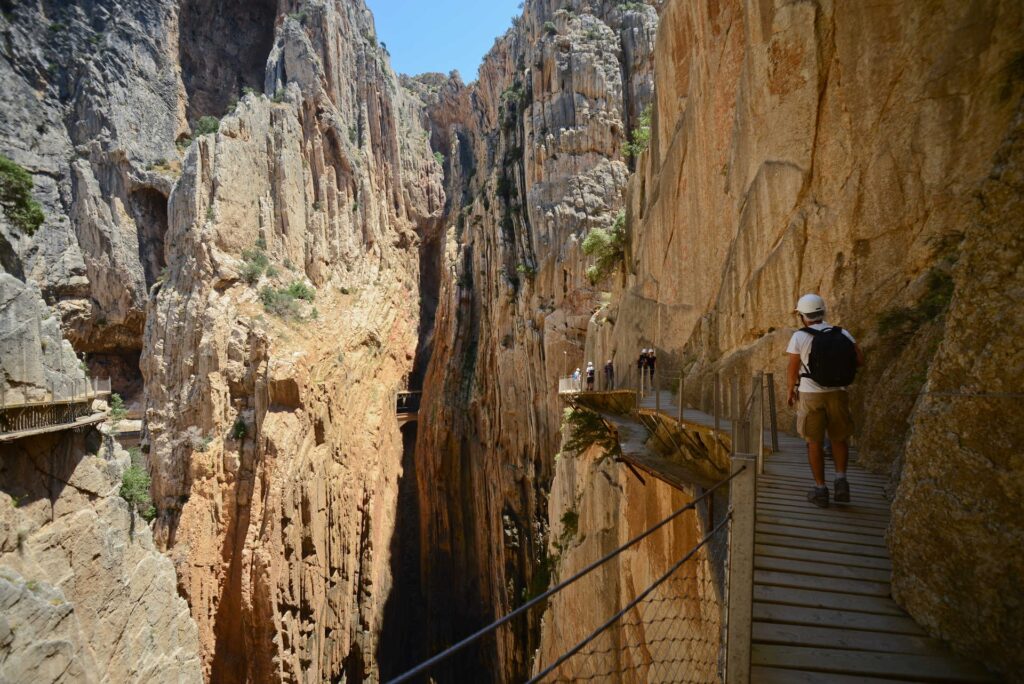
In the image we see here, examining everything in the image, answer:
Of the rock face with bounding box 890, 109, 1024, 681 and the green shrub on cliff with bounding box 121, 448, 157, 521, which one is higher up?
the rock face with bounding box 890, 109, 1024, 681

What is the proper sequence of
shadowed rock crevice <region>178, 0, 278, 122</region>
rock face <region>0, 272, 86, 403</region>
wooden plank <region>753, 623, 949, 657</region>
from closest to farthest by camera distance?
wooden plank <region>753, 623, 949, 657</region> → rock face <region>0, 272, 86, 403</region> → shadowed rock crevice <region>178, 0, 278, 122</region>

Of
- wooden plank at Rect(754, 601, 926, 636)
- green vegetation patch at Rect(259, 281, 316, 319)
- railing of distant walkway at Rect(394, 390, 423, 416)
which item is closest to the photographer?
wooden plank at Rect(754, 601, 926, 636)

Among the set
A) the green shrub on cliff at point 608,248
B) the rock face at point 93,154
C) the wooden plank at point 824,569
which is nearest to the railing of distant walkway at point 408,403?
the rock face at point 93,154

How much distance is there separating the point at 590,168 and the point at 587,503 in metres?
17.3

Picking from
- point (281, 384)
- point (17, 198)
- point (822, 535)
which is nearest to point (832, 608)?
point (822, 535)

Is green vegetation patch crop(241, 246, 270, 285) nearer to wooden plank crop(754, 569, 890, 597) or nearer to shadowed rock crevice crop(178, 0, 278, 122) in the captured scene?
shadowed rock crevice crop(178, 0, 278, 122)

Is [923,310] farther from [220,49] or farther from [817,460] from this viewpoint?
[220,49]

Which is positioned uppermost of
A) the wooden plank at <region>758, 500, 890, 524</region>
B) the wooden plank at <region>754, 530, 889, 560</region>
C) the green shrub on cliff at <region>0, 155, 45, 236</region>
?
the green shrub on cliff at <region>0, 155, 45, 236</region>

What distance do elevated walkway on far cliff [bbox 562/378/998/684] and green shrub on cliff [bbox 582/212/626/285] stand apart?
11.3m

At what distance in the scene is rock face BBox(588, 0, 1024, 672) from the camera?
219cm

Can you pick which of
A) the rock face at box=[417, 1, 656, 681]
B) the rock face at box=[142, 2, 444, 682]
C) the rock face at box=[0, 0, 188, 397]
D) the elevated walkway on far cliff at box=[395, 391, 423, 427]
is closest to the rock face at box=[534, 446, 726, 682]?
the rock face at box=[417, 1, 656, 681]

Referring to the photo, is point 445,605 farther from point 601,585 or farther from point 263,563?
point 601,585

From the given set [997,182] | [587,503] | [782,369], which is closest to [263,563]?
[587,503]

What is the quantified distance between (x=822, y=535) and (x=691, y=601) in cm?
184
